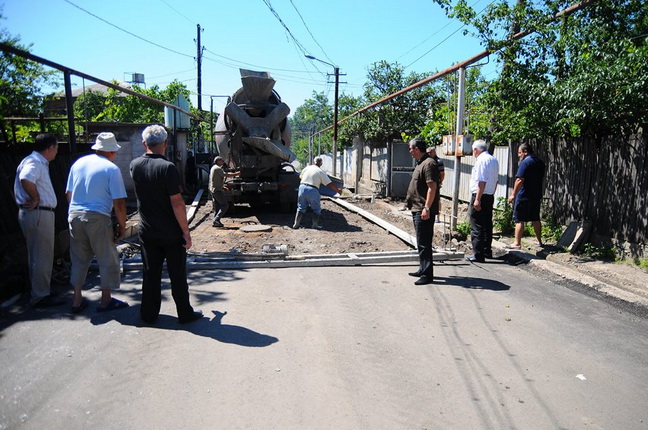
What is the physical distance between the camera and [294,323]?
4539 mm

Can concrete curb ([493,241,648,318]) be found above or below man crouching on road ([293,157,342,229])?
below

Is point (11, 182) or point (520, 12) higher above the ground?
point (520, 12)

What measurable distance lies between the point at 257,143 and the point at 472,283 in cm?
691

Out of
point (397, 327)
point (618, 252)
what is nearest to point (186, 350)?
point (397, 327)

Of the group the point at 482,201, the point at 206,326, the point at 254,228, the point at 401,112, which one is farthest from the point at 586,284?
the point at 401,112

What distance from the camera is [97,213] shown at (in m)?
4.52

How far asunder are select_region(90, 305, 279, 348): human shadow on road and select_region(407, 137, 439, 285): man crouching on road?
2.51 meters

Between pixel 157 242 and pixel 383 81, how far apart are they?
54.9ft

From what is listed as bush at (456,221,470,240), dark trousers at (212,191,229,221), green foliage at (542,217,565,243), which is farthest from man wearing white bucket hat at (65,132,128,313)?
green foliage at (542,217,565,243)

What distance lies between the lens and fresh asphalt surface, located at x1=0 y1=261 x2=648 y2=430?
298 cm

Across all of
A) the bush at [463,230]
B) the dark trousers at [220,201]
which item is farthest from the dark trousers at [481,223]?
the dark trousers at [220,201]

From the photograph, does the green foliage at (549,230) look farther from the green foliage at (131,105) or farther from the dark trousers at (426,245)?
the green foliage at (131,105)

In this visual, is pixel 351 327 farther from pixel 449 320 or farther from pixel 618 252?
pixel 618 252

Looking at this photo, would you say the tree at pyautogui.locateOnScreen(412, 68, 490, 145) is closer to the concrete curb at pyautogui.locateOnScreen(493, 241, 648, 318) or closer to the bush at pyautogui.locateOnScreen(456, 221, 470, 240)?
the bush at pyautogui.locateOnScreen(456, 221, 470, 240)
